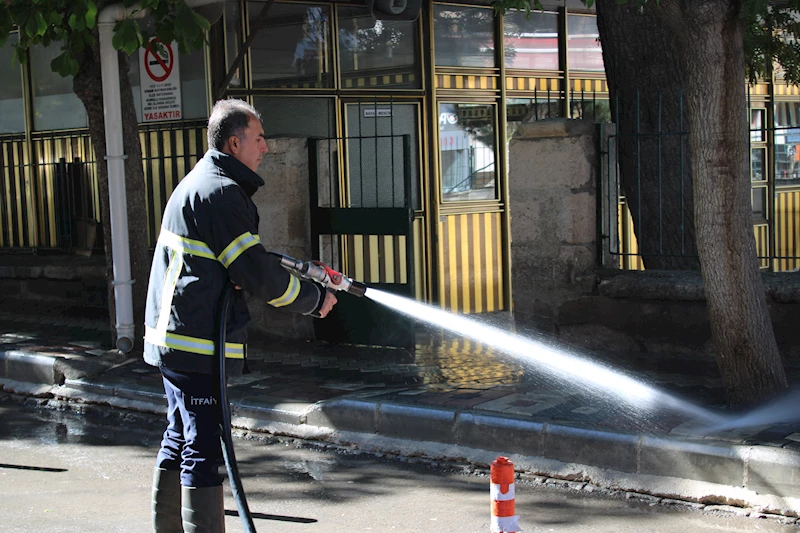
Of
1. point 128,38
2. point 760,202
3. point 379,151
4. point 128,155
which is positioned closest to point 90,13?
point 128,38

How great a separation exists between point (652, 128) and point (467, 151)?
3740 millimetres

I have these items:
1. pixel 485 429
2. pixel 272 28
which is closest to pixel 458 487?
pixel 485 429

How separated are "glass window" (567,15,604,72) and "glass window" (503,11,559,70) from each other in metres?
0.23

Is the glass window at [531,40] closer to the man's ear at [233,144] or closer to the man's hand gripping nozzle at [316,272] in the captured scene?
the man's hand gripping nozzle at [316,272]

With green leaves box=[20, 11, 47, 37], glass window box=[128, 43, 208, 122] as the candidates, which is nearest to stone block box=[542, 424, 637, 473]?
green leaves box=[20, 11, 47, 37]

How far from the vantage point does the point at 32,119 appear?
13.1m

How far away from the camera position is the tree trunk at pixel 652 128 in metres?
9.16

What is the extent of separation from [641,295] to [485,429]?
251 centimetres

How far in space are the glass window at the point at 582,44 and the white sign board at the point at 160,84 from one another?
5.20m

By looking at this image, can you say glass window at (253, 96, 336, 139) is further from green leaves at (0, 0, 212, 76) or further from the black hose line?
the black hose line

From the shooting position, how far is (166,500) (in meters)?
→ 4.52

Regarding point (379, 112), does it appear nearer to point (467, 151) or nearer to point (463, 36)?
point (467, 151)

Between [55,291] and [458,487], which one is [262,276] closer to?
[458,487]

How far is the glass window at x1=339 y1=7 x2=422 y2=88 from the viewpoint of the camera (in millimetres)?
11805
